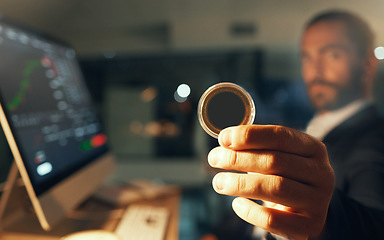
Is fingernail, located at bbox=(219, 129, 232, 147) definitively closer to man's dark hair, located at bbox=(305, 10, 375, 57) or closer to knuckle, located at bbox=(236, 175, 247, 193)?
knuckle, located at bbox=(236, 175, 247, 193)

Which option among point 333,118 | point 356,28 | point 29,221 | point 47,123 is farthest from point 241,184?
point 356,28

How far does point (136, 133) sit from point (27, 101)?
13.1 ft

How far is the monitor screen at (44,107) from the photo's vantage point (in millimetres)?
604

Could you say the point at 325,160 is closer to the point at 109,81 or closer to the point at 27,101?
the point at 27,101

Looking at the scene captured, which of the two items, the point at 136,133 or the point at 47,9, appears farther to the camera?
the point at 136,133

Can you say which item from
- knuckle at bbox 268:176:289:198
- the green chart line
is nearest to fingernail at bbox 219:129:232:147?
knuckle at bbox 268:176:289:198

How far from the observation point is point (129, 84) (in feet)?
14.7

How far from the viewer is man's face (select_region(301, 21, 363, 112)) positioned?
1.14m

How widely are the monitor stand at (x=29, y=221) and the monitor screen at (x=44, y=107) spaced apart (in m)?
0.12

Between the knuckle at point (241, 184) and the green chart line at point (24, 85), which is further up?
the green chart line at point (24, 85)

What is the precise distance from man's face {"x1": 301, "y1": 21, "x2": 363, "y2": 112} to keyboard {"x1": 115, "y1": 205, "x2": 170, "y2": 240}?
980mm

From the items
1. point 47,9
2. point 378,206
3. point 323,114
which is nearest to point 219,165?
point 378,206

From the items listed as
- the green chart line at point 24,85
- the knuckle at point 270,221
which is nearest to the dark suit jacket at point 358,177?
the knuckle at point 270,221

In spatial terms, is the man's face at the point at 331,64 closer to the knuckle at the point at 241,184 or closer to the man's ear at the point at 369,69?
the man's ear at the point at 369,69
